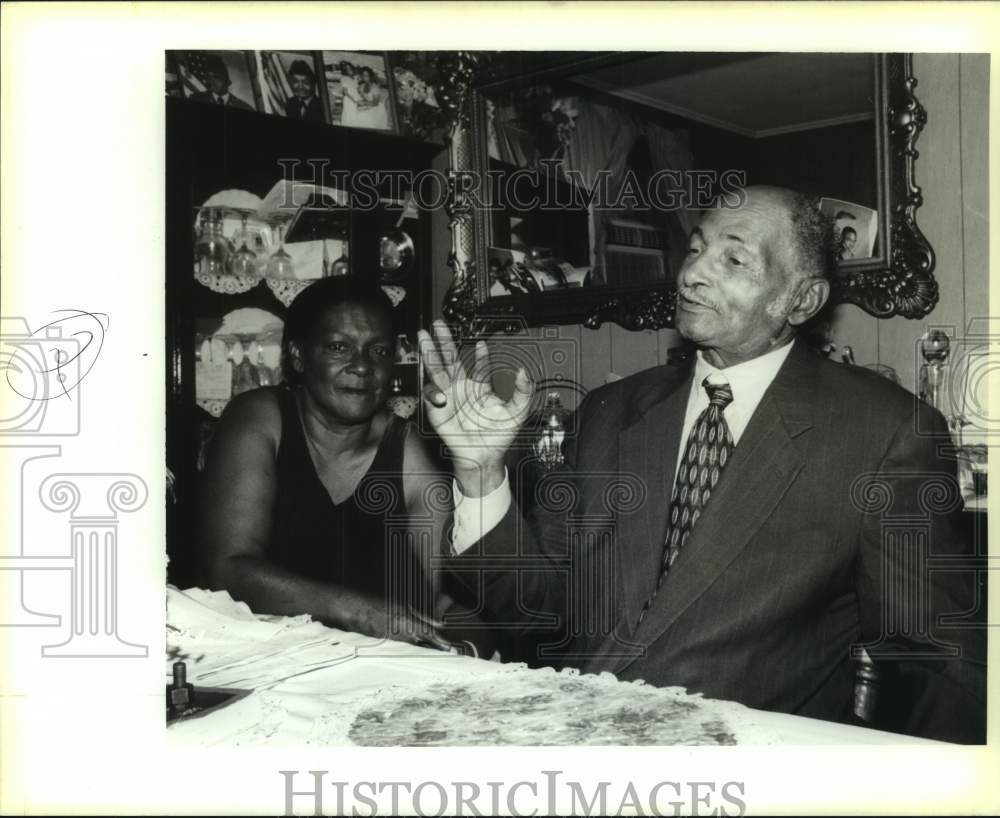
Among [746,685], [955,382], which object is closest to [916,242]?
[955,382]

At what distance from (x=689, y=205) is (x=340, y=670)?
1.38 meters

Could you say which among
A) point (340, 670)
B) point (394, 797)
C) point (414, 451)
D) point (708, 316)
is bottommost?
point (394, 797)

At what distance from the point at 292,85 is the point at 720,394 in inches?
51.9

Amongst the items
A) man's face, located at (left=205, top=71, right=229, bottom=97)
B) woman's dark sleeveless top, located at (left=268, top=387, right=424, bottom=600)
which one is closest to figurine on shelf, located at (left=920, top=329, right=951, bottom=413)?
woman's dark sleeveless top, located at (left=268, top=387, right=424, bottom=600)

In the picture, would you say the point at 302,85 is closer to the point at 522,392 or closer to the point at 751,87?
the point at 522,392

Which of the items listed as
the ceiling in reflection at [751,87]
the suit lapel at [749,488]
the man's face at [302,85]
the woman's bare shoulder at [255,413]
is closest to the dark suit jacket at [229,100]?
the man's face at [302,85]

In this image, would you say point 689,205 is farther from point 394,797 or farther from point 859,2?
point 394,797

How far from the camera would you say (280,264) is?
2.48 m

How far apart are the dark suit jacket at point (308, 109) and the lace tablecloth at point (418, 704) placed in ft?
4.22

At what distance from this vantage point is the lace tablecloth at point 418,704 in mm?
2256

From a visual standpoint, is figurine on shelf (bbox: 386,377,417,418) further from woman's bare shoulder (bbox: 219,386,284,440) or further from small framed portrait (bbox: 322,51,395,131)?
small framed portrait (bbox: 322,51,395,131)

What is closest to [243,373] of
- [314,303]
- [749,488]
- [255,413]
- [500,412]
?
[255,413]

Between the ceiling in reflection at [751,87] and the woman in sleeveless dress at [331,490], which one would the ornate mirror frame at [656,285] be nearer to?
the ceiling in reflection at [751,87]

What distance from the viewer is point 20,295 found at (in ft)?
8.15
